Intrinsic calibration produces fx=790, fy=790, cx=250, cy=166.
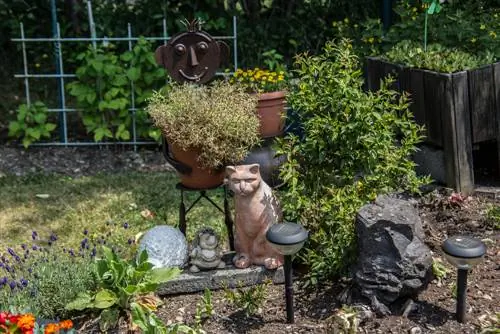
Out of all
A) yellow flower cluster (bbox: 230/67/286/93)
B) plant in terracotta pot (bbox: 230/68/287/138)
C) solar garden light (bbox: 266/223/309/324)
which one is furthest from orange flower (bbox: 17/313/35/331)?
yellow flower cluster (bbox: 230/67/286/93)

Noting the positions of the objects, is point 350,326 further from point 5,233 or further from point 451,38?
point 451,38

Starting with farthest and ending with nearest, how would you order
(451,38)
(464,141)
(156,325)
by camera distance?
(451,38) → (464,141) → (156,325)

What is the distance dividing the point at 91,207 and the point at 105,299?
2.30 m

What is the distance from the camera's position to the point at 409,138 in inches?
177

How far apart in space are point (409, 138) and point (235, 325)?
4.78 ft

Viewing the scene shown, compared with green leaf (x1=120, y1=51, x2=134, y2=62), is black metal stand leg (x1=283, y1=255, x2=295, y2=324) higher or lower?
lower

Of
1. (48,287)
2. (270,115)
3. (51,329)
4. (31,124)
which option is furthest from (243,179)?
(31,124)

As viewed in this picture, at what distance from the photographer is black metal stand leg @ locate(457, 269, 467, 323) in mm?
3762

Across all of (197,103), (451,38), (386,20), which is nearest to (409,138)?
(197,103)

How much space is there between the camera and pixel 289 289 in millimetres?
3932

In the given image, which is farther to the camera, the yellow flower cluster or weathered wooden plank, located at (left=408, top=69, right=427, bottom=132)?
the yellow flower cluster

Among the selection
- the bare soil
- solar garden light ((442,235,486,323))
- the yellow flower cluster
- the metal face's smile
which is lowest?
the bare soil

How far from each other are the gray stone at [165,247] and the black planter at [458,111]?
2.18 meters

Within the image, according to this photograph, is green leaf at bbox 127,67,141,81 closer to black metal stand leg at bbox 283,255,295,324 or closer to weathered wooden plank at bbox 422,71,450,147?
weathered wooden plank at bbox 422,71,450,147
